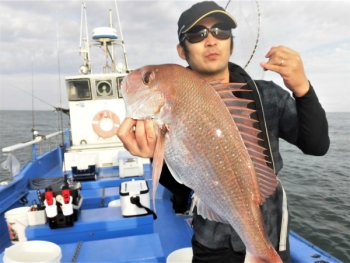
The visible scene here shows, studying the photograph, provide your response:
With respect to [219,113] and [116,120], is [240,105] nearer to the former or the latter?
[219,113]

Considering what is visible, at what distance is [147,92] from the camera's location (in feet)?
5.41

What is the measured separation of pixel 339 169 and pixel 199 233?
1454cm

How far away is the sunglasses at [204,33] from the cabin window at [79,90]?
732 cm

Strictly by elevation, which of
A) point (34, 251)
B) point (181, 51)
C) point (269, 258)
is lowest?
point (34, 251)

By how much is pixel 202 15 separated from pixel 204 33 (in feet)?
0.41

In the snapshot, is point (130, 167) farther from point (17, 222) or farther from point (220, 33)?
point (220, 33)

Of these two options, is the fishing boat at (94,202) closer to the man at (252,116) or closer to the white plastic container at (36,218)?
the white plastic container at (36,218)

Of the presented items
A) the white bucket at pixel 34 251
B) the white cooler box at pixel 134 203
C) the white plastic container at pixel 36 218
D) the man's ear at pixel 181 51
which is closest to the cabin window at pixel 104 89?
the white cooler box at pixel 134 203

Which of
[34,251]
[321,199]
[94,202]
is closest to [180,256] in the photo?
[34,251]

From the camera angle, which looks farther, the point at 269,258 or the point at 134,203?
the point at 134,203

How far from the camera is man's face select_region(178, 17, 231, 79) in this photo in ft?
6.64

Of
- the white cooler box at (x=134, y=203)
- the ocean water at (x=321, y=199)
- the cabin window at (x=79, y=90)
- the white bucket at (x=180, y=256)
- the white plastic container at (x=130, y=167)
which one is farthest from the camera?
the cabin window at (x=79, y=90)

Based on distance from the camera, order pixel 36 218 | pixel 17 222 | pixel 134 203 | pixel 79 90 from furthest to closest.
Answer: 1. pixel 79 90
2. pixel 17 222
3. pixel 134 203
4. pixel 36 218

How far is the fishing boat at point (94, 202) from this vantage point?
11.4 ft
